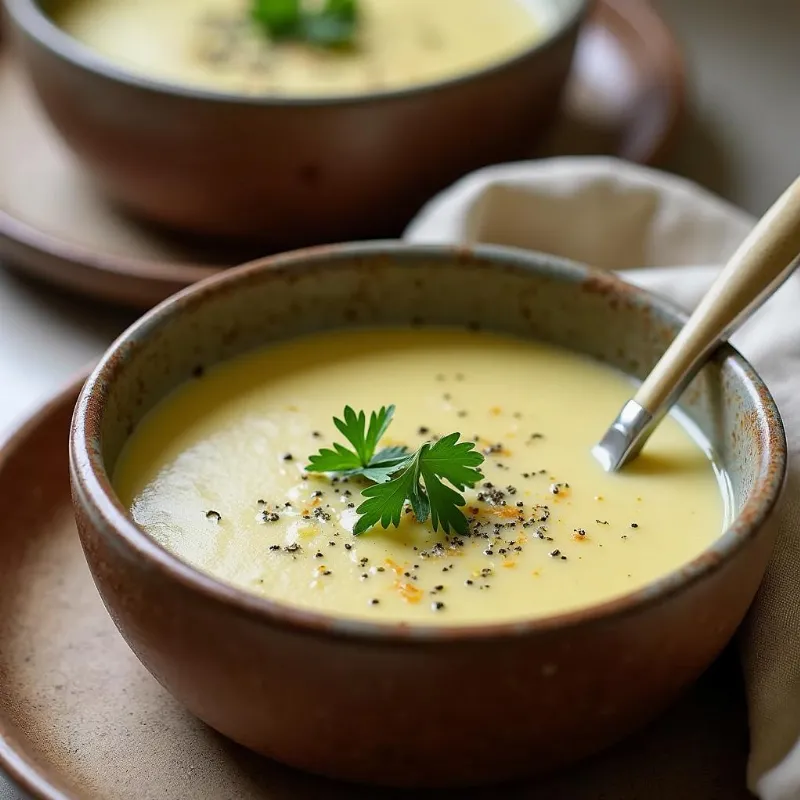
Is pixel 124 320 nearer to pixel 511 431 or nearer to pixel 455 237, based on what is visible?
pixel 455 237

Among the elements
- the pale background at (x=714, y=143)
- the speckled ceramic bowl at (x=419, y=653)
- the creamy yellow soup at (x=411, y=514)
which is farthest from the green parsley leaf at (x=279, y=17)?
the speckled ceramic bowl at (x=419, y=653)

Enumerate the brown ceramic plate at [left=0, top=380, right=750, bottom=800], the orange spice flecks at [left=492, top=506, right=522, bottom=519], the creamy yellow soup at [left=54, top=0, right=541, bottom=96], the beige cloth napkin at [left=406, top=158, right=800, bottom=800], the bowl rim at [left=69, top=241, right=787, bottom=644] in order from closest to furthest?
1. the bowl rim at [left=69, top=241, right=787, bottom=644]
2. the brown ceramic plate at [left=0, top=380, right=750, bottom=800]
3. the orange spice flecks at [left=492, top=506, right=522, bottom=519]
4. the beige cloth napkin at [left=406, top=158, right=800, bottom=800]
5. the creamy yellow soup at [left=54, top=0, right=541, bottom=96]

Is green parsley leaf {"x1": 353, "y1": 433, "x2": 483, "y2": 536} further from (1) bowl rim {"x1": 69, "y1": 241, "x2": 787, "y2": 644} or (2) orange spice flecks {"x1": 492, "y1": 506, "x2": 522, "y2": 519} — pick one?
(1) bowl rim {"x1": 69, "y1": 241, "x2": 787, "y2": 644}

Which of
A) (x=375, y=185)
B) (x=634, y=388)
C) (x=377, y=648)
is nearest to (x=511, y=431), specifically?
(x=634, y=388)

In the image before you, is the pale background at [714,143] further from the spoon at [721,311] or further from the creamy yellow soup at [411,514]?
the spoon at [721,311]

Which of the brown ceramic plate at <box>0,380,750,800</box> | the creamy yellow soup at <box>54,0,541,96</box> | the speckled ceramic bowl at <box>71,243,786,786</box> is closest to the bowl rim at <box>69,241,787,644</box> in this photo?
the speckled ceramic bowl at <box>71,243,786,786</box>

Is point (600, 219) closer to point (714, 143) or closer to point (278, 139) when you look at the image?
point (278, 139)

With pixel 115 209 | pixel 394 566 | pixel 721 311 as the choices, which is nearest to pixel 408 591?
pixel 394 566
